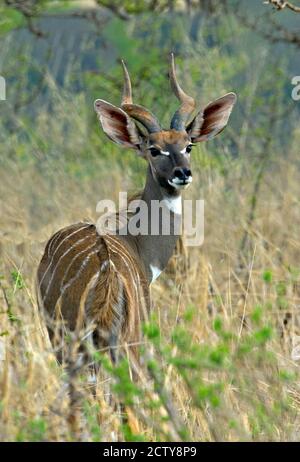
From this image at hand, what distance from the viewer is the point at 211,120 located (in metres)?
6.21

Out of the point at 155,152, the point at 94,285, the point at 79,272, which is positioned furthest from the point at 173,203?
the point at 94,285

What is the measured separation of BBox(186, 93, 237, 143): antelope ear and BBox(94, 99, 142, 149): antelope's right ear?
295 millimetres

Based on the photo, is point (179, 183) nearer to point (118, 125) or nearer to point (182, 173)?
point (182, 173)

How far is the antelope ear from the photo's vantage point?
20.1 ft

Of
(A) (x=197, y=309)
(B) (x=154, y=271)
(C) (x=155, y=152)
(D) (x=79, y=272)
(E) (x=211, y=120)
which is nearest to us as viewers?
(D) (x=79, y=272)

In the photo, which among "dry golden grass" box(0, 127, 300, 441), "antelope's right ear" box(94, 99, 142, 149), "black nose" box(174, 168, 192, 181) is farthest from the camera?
"antelope's right ear" box(94, 99, 142, 149)

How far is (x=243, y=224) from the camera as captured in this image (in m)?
7.32

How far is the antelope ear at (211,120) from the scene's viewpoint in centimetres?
612

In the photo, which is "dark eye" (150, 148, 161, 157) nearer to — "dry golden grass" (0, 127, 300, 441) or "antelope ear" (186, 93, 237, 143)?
"antelope ear" (186, 93, 237, 143)

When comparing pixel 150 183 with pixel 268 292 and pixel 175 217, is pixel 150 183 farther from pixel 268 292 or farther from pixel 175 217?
pixel 268 292

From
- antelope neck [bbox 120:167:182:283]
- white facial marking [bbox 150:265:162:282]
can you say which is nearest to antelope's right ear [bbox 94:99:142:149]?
antelope neck [bbox 120:167:182:283]

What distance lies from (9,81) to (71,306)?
23.0ft

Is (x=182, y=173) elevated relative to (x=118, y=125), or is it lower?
lower

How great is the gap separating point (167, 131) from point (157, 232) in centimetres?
51
